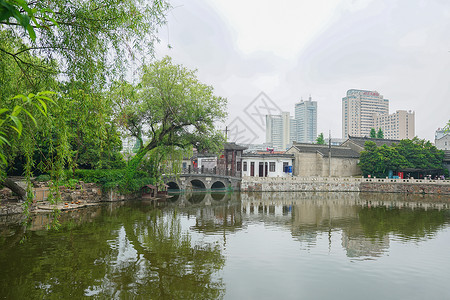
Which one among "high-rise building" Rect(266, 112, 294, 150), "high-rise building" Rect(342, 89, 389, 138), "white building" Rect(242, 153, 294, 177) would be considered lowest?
"white building" Rect(242, 153, 294, 177)

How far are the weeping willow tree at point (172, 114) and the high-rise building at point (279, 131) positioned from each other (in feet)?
288

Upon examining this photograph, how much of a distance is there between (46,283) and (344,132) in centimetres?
12508

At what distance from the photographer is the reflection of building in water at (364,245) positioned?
1057cm

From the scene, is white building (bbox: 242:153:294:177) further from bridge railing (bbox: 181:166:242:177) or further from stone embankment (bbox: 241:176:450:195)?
stone embankment (bbox: 241:176:450:195)

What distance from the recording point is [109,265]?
854 cm

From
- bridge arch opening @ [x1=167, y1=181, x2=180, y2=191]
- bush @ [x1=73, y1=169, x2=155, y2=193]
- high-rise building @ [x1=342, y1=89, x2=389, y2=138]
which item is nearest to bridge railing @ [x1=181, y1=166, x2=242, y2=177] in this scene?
bridge arch opening @ [x1=167, y1=181, x2=180, y2=191]

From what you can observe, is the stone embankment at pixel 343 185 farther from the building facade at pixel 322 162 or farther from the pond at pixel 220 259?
the pond at pixel 220 259

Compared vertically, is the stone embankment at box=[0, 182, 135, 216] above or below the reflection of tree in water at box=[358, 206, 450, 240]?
above

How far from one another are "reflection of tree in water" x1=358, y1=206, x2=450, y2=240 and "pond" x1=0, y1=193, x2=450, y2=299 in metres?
0.09

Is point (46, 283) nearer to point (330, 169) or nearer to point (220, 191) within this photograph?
point (220, 191)

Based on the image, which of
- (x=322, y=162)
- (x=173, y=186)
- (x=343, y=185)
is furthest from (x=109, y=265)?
(x=322, y=162)

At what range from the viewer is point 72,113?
21.5 feet

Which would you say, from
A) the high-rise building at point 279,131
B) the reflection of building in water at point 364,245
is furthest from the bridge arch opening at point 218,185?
the high-rise building at point 279,131

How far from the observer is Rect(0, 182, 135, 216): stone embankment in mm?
15703
